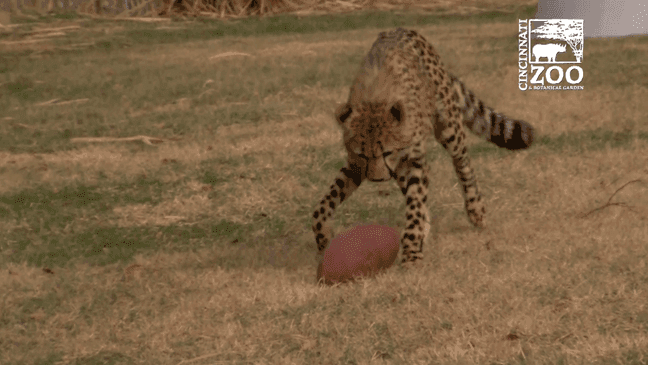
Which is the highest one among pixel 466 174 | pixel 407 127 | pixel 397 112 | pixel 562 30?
pixel 397 112

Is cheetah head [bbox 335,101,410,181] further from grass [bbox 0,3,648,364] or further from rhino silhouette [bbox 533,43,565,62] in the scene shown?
rhino silhouette [bbox 533,43,565,62]

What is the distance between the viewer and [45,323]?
19.2 feet

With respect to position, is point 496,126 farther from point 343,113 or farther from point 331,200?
point 343,113

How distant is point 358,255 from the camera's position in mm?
5988

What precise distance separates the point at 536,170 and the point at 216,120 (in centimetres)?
451

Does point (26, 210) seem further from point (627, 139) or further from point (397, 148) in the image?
point (627, 139)

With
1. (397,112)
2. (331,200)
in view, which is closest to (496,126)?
(397,112)

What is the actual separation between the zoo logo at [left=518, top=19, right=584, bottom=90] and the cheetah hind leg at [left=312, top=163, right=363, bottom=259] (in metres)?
6.40

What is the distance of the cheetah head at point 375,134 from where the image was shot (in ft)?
19.7

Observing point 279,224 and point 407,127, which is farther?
point 279,224

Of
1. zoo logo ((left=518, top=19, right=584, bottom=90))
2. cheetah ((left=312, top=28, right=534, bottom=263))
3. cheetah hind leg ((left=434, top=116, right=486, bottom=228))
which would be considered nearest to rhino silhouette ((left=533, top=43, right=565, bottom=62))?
zoo logo ((left=518, top=19, right=584, bottom=90))

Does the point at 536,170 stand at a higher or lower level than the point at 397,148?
lower

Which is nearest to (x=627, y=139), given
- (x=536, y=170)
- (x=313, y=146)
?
(x=536, y=170)

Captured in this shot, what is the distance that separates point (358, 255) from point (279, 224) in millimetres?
1912
